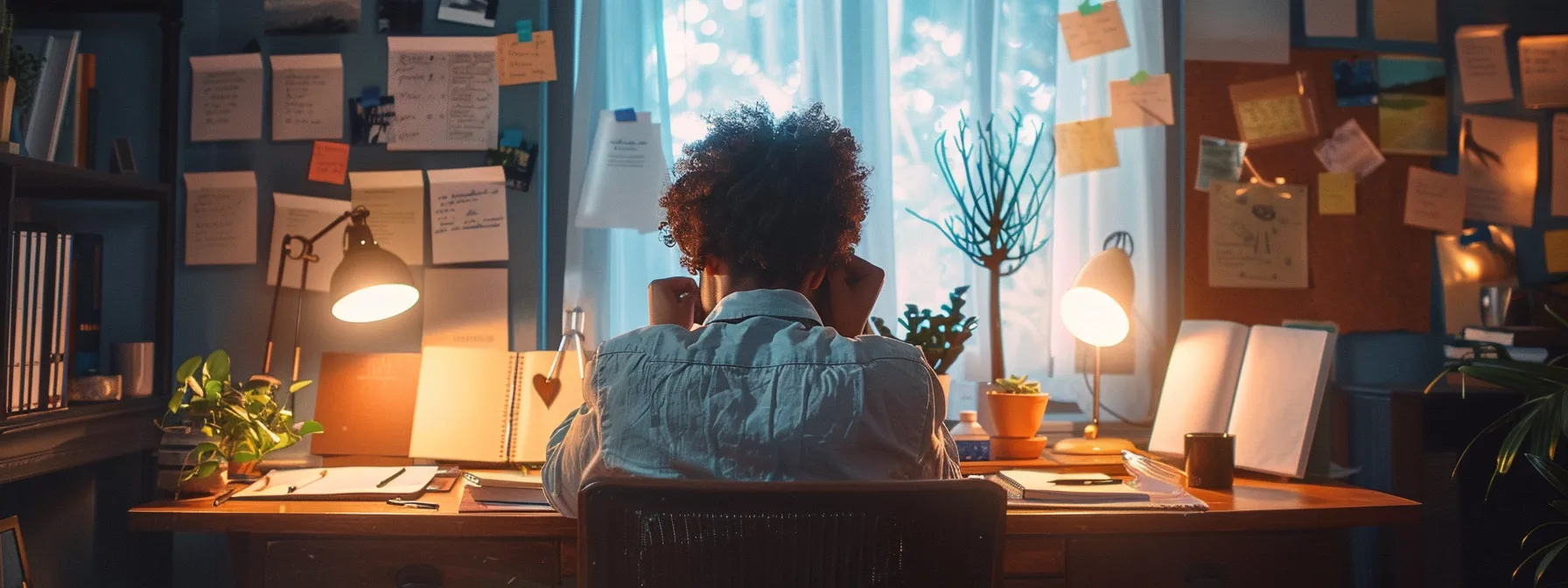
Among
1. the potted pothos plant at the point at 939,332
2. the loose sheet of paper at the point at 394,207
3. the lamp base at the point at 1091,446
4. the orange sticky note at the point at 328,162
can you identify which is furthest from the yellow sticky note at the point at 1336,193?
the orange sticky note at the point at 328,162

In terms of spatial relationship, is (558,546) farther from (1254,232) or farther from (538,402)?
(1254,232)

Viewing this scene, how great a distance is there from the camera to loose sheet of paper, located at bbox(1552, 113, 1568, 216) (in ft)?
7.49

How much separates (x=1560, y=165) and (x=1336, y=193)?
1.76 ft

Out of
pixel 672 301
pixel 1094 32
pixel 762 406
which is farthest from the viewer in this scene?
pixel 1094 32

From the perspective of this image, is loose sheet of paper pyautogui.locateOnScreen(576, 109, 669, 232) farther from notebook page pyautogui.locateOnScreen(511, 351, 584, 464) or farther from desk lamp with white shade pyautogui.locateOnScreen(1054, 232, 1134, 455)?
desk lamp with white shade pyautogui.locateOnScreen(1054, 232, 1134, 455)

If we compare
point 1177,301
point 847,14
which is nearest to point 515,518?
point 847,14

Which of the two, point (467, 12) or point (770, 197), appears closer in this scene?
point (770, 197)

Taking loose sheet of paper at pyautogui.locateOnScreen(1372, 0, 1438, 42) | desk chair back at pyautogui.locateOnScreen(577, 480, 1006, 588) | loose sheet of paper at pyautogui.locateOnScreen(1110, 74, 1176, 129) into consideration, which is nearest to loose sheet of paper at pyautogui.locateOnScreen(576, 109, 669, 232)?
loose sheet of paper at pyautogui.locateOnScreen(1110, 74, 1176, 129)

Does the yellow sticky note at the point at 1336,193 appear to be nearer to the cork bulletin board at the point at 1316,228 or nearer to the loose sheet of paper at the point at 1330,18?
the cork bulletin board at the point at 1316,228

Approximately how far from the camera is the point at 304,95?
203 cm

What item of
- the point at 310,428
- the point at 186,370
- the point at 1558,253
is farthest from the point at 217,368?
the point at 1558,253

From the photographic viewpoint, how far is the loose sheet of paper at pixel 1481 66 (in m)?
2.26

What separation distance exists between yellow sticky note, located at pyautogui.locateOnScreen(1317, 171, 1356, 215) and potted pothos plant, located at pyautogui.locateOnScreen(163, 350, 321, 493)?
2.00 metres

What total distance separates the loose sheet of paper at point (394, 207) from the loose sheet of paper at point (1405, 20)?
2004 millimetres
